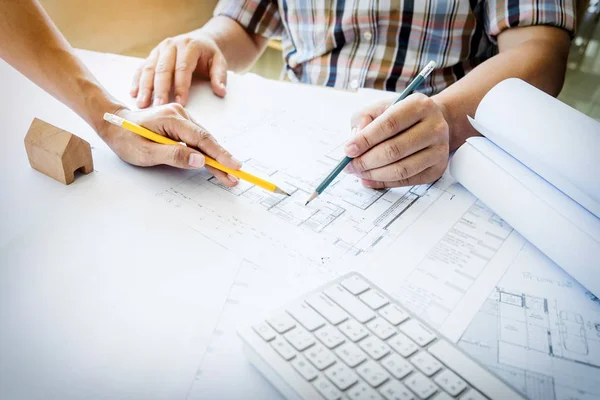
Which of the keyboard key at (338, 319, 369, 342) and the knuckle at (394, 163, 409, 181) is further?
the knuckle at (394, 163, 409, 181)

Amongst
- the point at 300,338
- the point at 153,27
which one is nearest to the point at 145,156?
the point at 300,338

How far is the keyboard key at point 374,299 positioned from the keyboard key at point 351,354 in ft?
0.17

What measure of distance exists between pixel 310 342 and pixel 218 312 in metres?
0.11

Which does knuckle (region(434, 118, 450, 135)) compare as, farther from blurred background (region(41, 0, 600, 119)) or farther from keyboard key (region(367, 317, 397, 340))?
blurred background (region(41, 0, 600, 119))

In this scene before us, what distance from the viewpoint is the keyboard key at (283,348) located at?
15.0 inches

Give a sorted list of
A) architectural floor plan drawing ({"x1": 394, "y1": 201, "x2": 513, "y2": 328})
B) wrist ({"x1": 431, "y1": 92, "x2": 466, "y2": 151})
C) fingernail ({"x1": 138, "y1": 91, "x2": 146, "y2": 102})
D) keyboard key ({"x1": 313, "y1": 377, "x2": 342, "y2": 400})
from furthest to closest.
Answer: fingernail ({"x1": 138, "y1": 91, "x2": 146, "y2": 102}), wrist ({"x1": 431, "y1": 92, "x2": 466, "y2": 151}), architectural floor plan drawing ({"x1": 394, "y1": 201, "x2": 513, "y2": 328}), keyboard key ({"x1": 313, "y1": 377, "x2": 342, "y2": 400})

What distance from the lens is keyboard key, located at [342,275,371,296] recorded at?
45 cm

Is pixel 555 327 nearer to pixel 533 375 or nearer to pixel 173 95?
pixel 533 375

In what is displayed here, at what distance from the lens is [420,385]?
0.37 metres

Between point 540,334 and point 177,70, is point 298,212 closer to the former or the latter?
point 540,334

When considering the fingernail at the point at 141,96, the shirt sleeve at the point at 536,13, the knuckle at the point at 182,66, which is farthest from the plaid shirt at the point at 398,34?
the fingernail at the point at 141,96

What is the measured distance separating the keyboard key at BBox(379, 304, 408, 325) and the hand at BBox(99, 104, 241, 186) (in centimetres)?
30

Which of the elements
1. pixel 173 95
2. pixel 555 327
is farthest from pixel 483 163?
pixel 173 95

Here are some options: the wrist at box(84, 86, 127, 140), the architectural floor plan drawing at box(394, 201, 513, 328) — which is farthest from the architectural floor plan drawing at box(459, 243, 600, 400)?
the wrist at box(84, 86, 127, 140)
